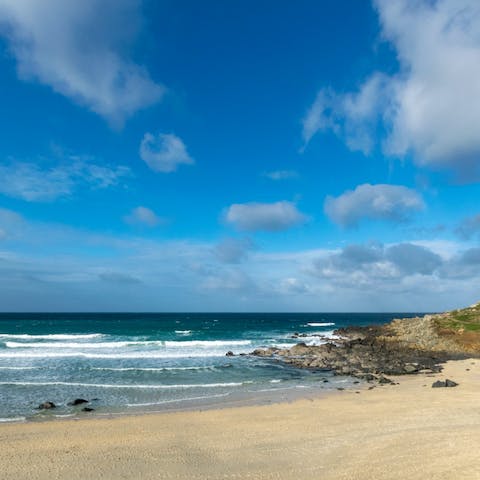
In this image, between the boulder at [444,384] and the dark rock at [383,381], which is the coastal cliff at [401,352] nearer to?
the dark rock at [383,381]

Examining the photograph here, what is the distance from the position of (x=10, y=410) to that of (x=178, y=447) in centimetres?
976

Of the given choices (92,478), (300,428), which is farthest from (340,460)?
(92,478)

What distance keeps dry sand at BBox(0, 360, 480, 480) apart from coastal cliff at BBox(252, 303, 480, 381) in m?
11.5

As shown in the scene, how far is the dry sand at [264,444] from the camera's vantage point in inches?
449

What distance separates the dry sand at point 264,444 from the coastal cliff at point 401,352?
452 inches

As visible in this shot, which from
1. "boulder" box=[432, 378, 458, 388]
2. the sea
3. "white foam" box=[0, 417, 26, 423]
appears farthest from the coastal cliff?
"white foam" box=[0, 417, 26, 423]

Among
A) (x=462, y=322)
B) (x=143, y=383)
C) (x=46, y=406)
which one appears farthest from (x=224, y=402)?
(x=462, y=322)

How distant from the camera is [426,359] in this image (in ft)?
113

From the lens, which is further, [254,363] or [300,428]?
[254,363]

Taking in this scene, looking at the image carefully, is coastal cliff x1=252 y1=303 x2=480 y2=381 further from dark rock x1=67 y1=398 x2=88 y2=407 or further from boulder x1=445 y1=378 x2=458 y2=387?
dark rock x1=67 y1=398 x2=88 y2=407

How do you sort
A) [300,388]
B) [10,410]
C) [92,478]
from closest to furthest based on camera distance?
[92,478]
[10,410]
[300,388]

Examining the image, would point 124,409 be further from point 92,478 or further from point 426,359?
point 426,359

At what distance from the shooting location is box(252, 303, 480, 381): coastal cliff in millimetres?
31375

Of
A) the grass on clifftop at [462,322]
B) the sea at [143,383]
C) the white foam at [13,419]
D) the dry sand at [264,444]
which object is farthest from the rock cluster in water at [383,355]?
the white foam at [13,419]
